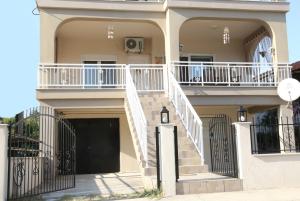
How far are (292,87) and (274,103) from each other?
1044 millimetres

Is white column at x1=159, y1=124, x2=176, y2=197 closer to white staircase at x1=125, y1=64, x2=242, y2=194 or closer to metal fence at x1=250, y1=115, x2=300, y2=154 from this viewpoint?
white staircase at x1=125, y1=64, x2=242, y2=194

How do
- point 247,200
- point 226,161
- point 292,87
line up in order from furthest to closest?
1. point 292,87
2. point 226,161
3. point 247,200

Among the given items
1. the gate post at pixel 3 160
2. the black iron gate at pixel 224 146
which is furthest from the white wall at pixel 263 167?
the gate post at pixel 3 160

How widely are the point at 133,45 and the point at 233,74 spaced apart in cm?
466

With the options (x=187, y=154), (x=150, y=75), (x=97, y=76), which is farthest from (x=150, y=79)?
(x=187, y=154)

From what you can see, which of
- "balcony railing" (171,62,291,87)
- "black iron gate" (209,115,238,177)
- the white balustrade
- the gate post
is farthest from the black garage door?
the gate post

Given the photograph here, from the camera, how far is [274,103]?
51.3 feet

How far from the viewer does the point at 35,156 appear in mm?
11547

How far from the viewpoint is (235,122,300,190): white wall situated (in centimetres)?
984

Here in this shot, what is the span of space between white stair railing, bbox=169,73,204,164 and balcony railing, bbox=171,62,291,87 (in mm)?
1064

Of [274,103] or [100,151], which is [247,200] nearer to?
[274,103]

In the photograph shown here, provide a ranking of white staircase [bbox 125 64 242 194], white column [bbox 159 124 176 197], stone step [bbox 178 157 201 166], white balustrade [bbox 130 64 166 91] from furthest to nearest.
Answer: white balustrade [bbox 130 64 166 91], stone step [bbox 178 157 201 166], white staircase [bbox 125 64 242 194], white column [bbox 159 124 176 197]

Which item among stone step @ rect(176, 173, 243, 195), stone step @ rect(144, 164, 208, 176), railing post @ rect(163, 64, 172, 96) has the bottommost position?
stone step @ rect(176, 173, 243, 195)

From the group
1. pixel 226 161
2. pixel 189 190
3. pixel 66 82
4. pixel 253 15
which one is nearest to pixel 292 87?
pixel 253 15
